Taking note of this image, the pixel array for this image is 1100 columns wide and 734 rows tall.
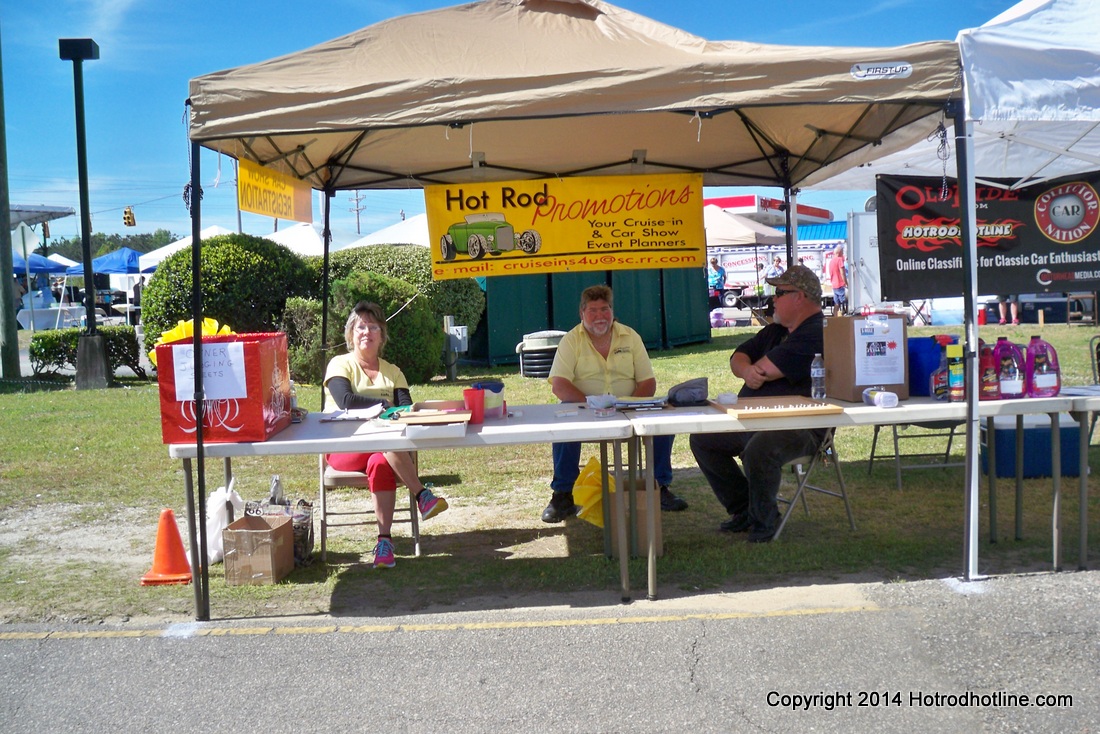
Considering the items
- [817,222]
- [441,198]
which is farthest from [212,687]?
[817,222]

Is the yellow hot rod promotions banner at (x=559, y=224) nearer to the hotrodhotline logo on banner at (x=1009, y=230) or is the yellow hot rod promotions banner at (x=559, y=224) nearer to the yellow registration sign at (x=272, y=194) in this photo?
the yellow registration sign at (x=272, y=194)

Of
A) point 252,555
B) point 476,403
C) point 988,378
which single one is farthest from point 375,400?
point 988,378

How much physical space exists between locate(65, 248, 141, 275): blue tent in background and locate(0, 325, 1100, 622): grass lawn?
103 ft

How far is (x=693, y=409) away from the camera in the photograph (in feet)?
15.3

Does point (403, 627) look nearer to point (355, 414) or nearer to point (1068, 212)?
point (355, 414)

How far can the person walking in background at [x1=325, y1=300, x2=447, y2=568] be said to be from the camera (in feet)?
16.4

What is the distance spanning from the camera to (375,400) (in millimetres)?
5258

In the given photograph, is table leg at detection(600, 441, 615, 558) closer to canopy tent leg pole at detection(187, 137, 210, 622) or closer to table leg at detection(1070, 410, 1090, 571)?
canopy tent leg pole at detection(187, 137, 210, 622)

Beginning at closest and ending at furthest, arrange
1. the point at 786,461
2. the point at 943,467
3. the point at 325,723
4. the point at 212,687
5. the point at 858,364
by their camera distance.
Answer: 1. the point at 325,723
2. the point at 212,687
3. the point at 858,364
4. the point at 786,461
5. the point at 943,467

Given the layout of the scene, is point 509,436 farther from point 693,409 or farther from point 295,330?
point 295,330

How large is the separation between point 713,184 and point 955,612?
409 centimetres

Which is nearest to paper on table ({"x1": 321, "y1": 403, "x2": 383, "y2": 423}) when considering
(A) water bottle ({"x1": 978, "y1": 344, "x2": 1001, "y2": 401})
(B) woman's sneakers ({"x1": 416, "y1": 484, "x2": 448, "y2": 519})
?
(B) woman's sneakers ({"x1": 416, "y1": 484, "x2": 448, "y2": 519})

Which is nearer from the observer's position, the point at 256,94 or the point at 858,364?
the point at 256,94

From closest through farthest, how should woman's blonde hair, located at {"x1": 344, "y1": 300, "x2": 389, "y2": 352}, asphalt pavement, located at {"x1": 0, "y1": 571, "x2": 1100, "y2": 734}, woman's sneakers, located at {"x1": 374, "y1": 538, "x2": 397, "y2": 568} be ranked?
asphalt pavement, located at {"x1": 0, "y1": 571, "x2": 1100, "y2": 734} < woman's sneakers, located at {"x1": 374, "y1": 538, "x2": 397, "y2": 568} < woman's blonde hair, located at {"x1": 344, "y1": 300, "x2": 389, "y2": 352}
